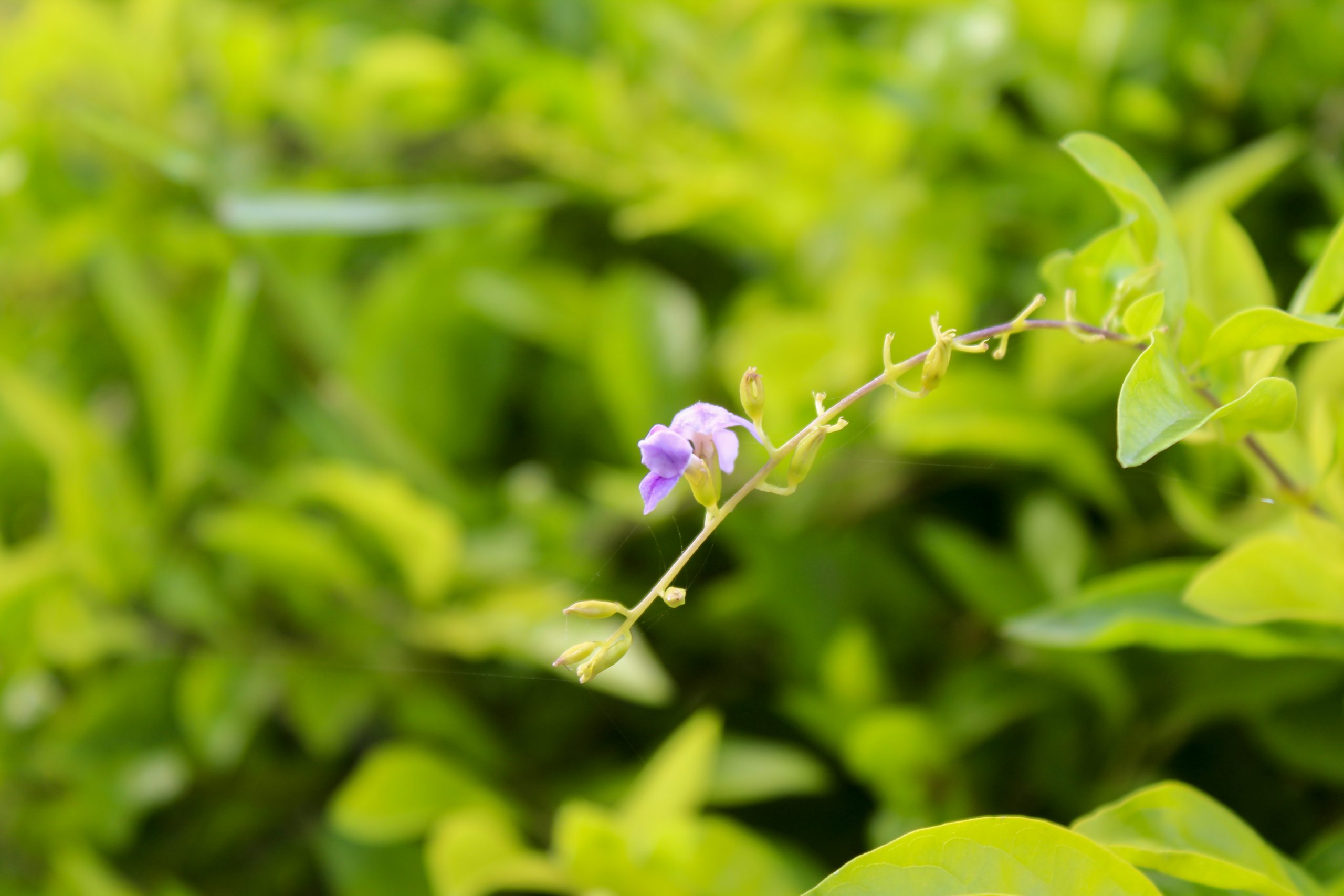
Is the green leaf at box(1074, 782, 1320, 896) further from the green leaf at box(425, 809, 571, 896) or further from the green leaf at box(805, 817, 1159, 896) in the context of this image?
the green leaf at box(425, 809, 571, 896)

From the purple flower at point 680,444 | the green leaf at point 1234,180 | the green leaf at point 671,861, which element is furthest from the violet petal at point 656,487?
the green leaf at point 1234,180

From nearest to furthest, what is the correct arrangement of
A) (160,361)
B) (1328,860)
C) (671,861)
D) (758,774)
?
(1328,860)
(671,861)
(758,774)
(160,361)

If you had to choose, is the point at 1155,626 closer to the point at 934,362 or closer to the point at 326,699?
the point at 934,362

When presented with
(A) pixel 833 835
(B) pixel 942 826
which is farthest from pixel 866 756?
(B) pixel 942 826

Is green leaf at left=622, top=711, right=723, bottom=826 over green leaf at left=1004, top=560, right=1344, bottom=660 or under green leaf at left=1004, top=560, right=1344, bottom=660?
under

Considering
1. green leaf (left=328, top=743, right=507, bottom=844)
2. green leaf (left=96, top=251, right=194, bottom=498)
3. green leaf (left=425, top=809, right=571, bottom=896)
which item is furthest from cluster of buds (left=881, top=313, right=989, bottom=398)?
green leaf (left=96, top=251, right=194, bottom=498)

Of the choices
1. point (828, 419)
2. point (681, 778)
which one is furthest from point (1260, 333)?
point (681, 778)

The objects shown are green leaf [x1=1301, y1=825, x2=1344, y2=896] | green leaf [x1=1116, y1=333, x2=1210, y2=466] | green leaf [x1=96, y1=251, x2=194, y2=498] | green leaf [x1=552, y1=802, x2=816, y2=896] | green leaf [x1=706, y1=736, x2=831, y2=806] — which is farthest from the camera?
green leaf [x1=96, y1=251, x2=194, y2=498]
